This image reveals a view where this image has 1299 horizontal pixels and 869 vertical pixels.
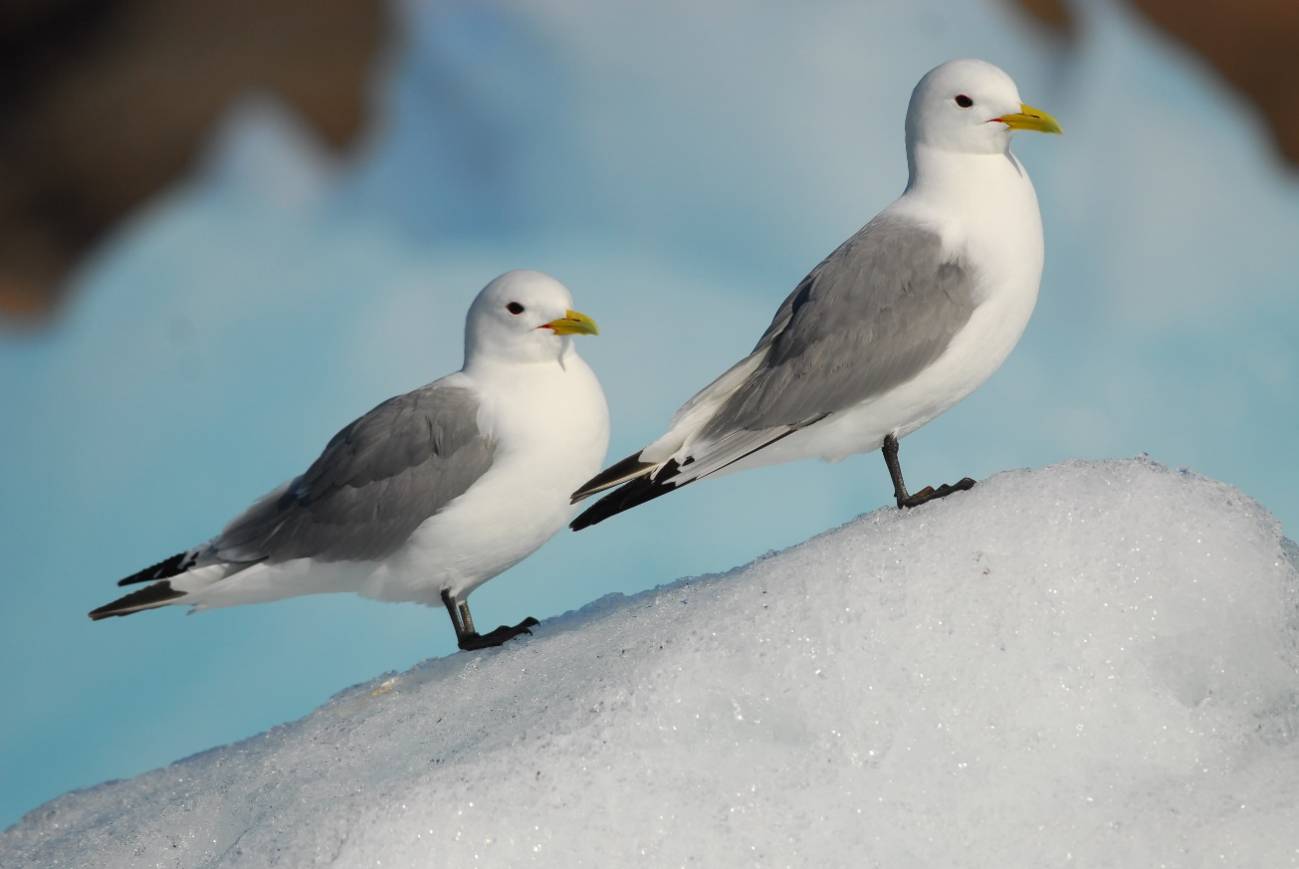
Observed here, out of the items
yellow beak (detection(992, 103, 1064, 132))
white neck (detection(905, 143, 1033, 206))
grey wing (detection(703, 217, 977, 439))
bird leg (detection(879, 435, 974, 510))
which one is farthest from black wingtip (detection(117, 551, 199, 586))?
yellow beak (detection(992, 103, 1064, 132))

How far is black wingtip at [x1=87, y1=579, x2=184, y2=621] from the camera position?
10.7 feet

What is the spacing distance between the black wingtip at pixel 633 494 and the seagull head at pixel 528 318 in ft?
1.14

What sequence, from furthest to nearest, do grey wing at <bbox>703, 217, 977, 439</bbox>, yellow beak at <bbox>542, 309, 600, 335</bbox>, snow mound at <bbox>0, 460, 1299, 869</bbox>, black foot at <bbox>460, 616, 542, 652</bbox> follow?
black foot at <bbox>460, 616, 542, 652</bbox>, yellow beak at <bbox>542, 309, 600, 335</bbox>, grey wing at <bbox>703, 217, 977, 439</bbox>, snow mound at <bbox>0, 460, 1299, 869</bbox>

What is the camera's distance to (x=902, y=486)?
112 inches

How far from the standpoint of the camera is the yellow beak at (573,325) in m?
2.98

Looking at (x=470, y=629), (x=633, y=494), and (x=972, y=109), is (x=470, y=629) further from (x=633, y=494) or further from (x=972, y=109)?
(x=972, y=109)

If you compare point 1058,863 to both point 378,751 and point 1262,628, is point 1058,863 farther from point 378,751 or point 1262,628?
point 378,751

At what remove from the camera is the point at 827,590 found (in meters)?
2.46

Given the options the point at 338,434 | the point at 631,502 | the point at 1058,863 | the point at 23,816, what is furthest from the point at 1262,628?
the point at 23,816

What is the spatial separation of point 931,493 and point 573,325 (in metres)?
0.75

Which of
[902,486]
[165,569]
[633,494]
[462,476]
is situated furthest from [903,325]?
[165,569]

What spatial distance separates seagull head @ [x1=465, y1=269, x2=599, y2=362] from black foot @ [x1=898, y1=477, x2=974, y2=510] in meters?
0.68

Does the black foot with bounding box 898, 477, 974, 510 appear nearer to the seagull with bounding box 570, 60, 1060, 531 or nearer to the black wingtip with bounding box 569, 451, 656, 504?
the seagull with bounding box 570, 60, 1060, 531

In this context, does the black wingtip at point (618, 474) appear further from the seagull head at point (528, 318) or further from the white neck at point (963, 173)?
the white neck at point (963, 173)
